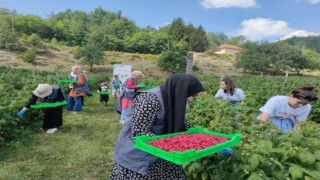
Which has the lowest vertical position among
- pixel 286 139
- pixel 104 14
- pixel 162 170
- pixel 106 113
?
pixel 106 113

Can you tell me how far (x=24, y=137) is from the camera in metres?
6.27

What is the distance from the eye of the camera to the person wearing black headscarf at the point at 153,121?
2270 mm

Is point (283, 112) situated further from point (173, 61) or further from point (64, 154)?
point (173, 61)

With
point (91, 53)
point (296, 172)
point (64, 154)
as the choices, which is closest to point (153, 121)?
point (296, 172)

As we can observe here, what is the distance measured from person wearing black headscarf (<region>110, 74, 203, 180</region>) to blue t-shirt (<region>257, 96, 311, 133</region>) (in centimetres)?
180

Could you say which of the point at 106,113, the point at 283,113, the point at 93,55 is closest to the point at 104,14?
the point at 93,55

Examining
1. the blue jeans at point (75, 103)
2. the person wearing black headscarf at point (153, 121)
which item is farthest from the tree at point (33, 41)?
the person wearing black headscarf at point (153, 121)

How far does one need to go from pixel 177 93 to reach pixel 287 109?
2.16 metres

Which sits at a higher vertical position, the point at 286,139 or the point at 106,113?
the point at 286,139

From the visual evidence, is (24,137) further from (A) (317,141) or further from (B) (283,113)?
(A) (317,141)

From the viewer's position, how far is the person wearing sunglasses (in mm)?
3557

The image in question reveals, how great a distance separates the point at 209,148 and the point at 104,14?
108m

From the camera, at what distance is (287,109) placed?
12.4ft

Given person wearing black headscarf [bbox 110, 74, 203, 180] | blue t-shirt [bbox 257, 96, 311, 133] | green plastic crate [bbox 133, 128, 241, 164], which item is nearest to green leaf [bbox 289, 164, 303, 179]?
green plastic crate [bbox 133, 128, 241, 164]
